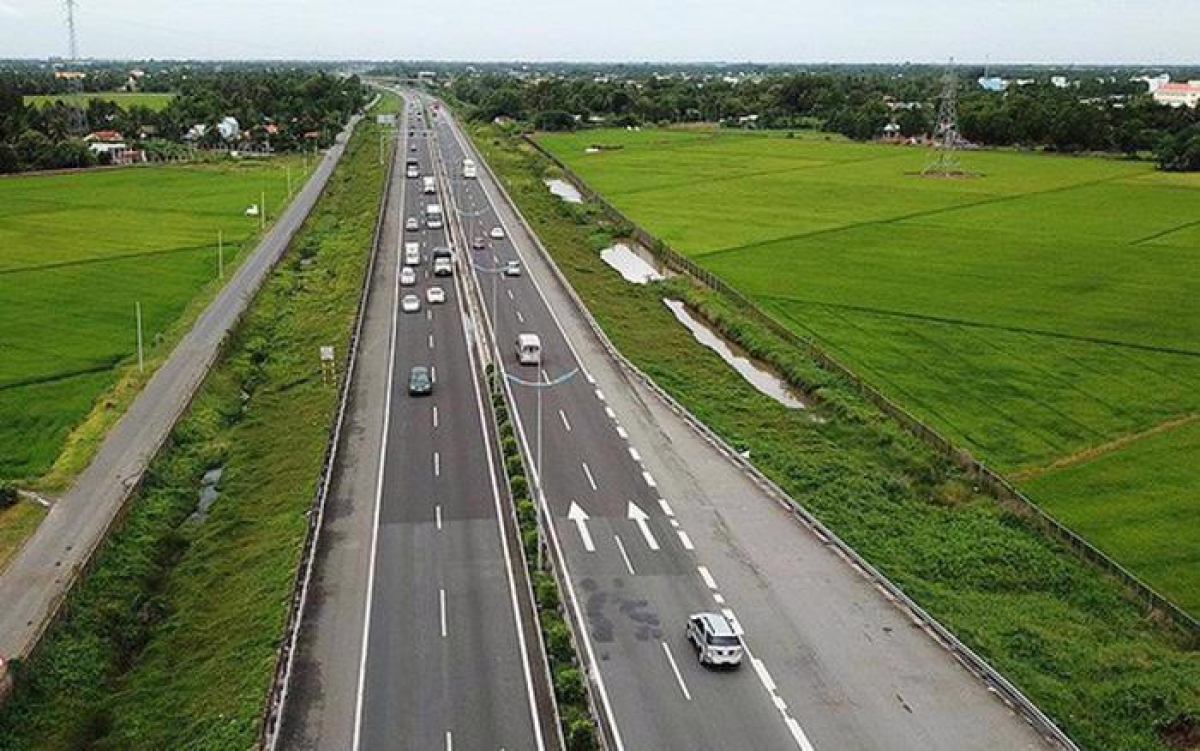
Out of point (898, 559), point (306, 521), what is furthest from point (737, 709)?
point (306, 521)

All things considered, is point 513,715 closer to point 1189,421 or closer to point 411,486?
point 411,486

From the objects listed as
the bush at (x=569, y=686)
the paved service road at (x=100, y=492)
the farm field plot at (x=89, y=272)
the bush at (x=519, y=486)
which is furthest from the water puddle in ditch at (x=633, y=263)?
the bush at (x=569, y=686)

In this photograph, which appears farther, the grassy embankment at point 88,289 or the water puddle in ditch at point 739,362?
the water puddle in ditch at point 739,362

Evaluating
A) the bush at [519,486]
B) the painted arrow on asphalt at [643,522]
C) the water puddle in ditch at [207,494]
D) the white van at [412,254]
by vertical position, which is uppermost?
the white van at [412,254]

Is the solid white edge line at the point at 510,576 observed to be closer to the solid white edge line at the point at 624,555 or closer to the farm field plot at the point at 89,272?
the solid white edge line at the point at 624,555

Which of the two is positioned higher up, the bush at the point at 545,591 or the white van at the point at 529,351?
the white van at the point at 529,351

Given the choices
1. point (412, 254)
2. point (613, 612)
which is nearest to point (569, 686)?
point (613, 612)

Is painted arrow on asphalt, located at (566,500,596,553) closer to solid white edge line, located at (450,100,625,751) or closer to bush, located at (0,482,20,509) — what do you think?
solid white edge line, located at (450,100,625,751)
